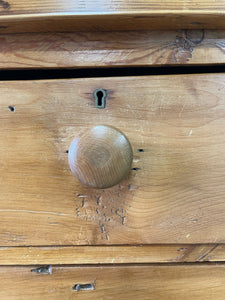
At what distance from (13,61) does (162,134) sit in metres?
0.24

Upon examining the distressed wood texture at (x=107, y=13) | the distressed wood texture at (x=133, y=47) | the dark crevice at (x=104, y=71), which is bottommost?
the dark crevice at (x=104, y=71)

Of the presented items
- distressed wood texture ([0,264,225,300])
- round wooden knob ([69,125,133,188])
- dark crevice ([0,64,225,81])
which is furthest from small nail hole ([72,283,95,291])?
dark crevice ([0,64,225,81])

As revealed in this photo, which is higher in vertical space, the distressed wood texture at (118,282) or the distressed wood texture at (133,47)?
the distressed wood texture at (133,47)

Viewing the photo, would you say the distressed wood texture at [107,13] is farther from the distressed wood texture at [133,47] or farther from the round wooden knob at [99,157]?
the round wooden knob at [99,157]

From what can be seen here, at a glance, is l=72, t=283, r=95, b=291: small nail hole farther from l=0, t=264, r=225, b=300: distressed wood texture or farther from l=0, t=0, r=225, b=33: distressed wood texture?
l=0, t=0, r=225, b=33: distressed wood texture

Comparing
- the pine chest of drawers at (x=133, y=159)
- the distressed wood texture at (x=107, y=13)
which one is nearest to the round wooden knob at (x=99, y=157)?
the pine chest of drawers at (x=133, y=159)

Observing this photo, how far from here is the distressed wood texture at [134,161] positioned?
Answer: 35cm

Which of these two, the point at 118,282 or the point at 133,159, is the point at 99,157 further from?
the point at 118,282

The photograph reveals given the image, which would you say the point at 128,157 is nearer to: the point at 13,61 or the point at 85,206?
the point at 85,206

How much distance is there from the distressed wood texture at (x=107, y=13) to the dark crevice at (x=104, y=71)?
0.21 feet

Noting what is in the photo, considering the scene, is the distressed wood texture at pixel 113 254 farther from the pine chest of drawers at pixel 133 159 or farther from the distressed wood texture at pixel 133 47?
the distressed wood texture at pixel 133 47

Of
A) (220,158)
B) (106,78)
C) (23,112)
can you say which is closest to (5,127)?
(23,112)

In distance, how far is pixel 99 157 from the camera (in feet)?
1.00

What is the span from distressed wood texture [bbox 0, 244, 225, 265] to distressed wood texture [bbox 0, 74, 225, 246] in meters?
0.02
